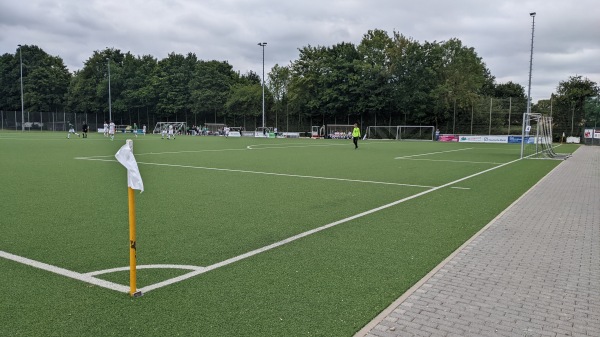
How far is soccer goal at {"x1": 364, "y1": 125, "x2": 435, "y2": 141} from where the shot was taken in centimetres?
5672

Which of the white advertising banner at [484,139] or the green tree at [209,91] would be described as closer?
the white advertising banner at [484,139]

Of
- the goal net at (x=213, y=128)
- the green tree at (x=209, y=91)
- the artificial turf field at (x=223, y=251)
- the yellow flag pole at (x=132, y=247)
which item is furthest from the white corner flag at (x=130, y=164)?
the green tree at (x=209, y=91)

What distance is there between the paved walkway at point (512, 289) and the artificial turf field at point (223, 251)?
11.6 inches

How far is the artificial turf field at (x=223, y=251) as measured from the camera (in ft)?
12.7

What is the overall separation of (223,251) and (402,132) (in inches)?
2124

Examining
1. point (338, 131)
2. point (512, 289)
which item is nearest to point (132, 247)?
point (512, 289)

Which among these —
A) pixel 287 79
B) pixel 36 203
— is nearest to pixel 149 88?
pixel 287 79

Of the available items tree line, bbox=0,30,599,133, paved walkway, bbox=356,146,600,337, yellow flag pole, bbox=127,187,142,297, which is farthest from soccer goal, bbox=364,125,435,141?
yellow flag pole, bbox=127,187,142,297

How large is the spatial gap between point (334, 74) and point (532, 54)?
2991cm

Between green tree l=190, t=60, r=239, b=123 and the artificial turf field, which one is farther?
green tree l=190, t=60, r=239, b=123

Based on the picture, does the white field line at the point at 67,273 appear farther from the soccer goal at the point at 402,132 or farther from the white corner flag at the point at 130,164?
the soccer goal at the point at 402,132

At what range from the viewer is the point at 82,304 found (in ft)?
13.4

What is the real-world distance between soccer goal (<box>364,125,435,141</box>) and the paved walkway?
164ft

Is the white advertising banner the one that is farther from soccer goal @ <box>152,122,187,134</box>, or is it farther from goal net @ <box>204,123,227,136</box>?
soccer goal @ <box>152,122,187,134</box>
